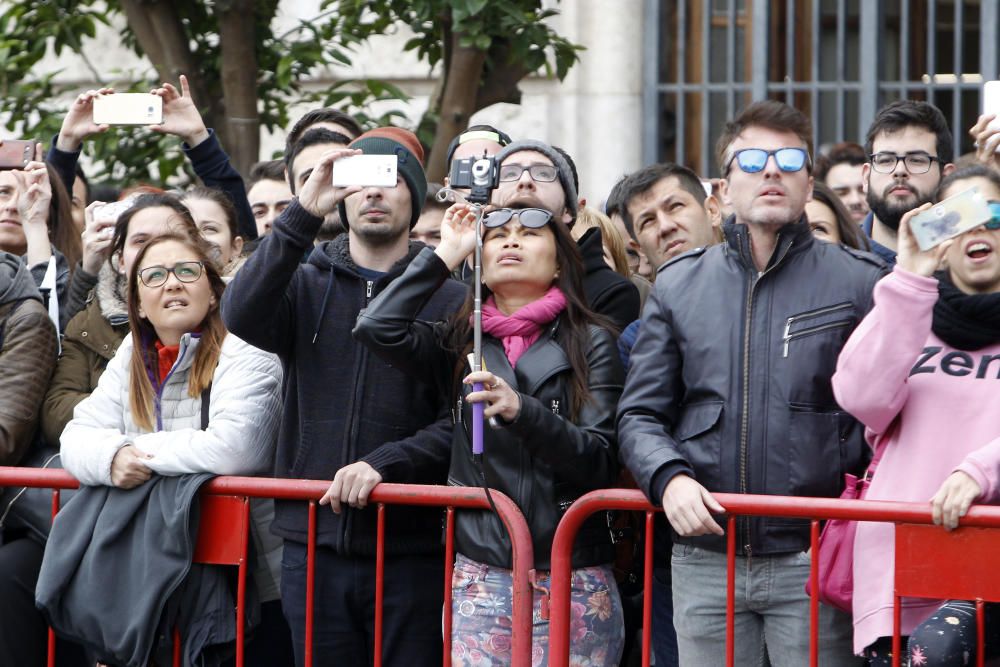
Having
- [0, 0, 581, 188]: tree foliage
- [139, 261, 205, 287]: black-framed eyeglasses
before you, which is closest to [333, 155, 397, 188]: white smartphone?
[139, 261, 205, 287]: black-framed eyeglasses

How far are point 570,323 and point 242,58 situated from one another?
332cm

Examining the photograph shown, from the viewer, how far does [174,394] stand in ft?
16.8

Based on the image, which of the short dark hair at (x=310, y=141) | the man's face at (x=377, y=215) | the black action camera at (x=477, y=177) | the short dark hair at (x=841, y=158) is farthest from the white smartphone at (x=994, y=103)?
the short dark hair at (x=310, y=141)

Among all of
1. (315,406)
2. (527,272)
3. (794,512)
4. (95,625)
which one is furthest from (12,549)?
(794,512)

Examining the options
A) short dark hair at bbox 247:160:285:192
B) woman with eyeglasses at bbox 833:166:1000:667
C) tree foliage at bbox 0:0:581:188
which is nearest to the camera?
woman with eyeglasses at bbox 833:166:1000:667

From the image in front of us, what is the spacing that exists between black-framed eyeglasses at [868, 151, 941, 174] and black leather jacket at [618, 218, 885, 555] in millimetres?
1195

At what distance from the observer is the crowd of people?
14.3ft

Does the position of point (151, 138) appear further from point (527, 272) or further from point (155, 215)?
point (527, 272)

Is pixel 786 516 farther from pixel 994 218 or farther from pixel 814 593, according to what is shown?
pixel 994 218

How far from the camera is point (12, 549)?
529cm

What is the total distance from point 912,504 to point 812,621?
1.34 feet

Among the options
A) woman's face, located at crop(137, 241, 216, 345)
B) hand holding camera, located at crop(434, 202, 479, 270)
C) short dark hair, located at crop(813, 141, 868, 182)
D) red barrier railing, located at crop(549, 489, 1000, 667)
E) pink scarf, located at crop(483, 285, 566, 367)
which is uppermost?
short dark hair, located at crop(813, 141, 868, 182)

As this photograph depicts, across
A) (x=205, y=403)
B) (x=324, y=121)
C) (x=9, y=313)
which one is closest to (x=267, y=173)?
(x=324, y=121)

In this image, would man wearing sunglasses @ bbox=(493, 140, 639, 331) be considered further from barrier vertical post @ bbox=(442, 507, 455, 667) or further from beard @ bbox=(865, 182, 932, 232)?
beard @ bbox=(865, 182, 932, 232)
